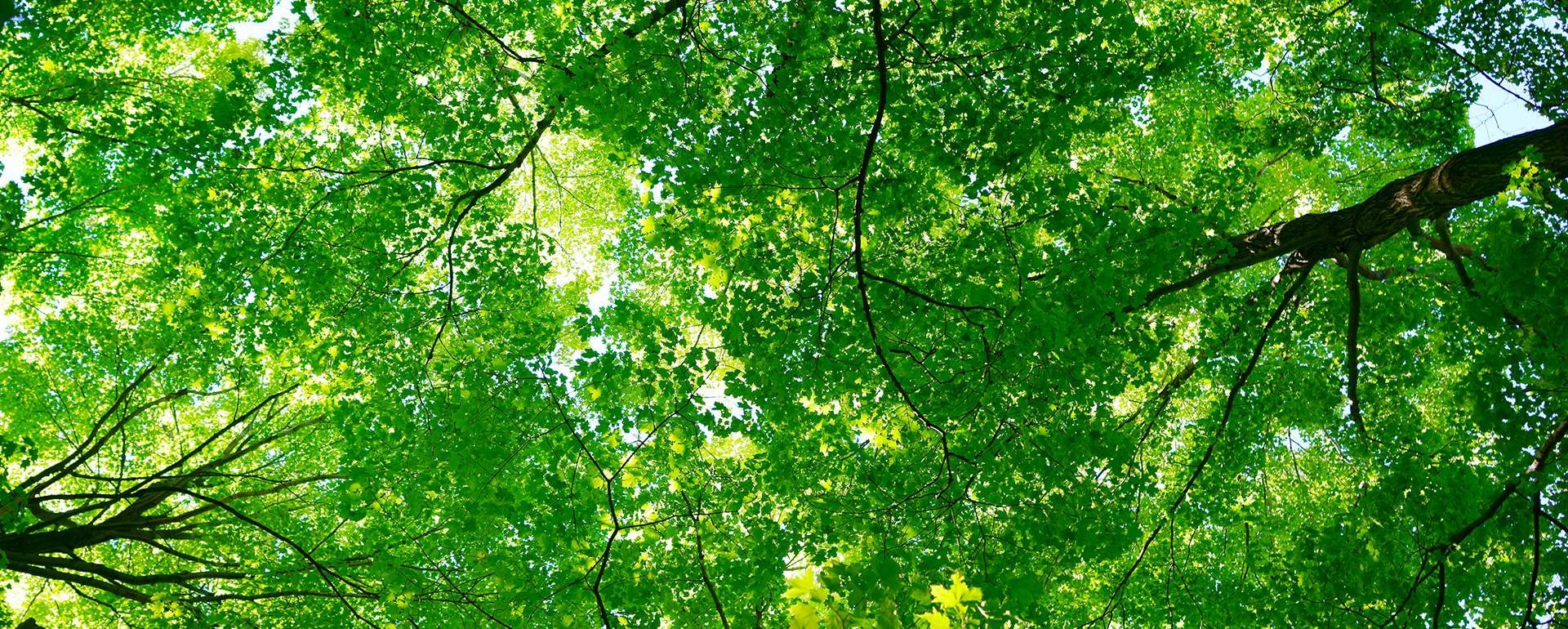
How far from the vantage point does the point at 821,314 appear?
5117mm

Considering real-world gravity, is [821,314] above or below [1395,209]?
below

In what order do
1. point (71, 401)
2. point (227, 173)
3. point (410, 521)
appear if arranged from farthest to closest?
point (71, 401) < point (410, 521) < point (227, 173)

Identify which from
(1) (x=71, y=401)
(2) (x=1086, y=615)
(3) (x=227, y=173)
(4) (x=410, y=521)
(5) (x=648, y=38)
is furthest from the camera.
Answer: (1) (x=71, y=401)

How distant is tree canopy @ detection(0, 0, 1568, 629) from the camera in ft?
16.4

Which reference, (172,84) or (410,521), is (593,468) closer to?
(410,521)

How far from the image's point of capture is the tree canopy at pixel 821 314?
5.00 metres

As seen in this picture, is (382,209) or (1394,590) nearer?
(1394,590)

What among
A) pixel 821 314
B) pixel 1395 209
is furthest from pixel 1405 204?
pixel 821 314

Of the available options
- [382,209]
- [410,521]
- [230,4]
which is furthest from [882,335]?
[230,4]

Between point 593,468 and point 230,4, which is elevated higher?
point 230,4

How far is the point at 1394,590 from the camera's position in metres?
5.63

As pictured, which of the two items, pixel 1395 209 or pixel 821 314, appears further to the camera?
pixel 1395 209

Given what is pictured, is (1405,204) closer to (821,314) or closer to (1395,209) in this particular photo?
(1395,209)

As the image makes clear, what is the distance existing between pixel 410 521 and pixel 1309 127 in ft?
34.5
